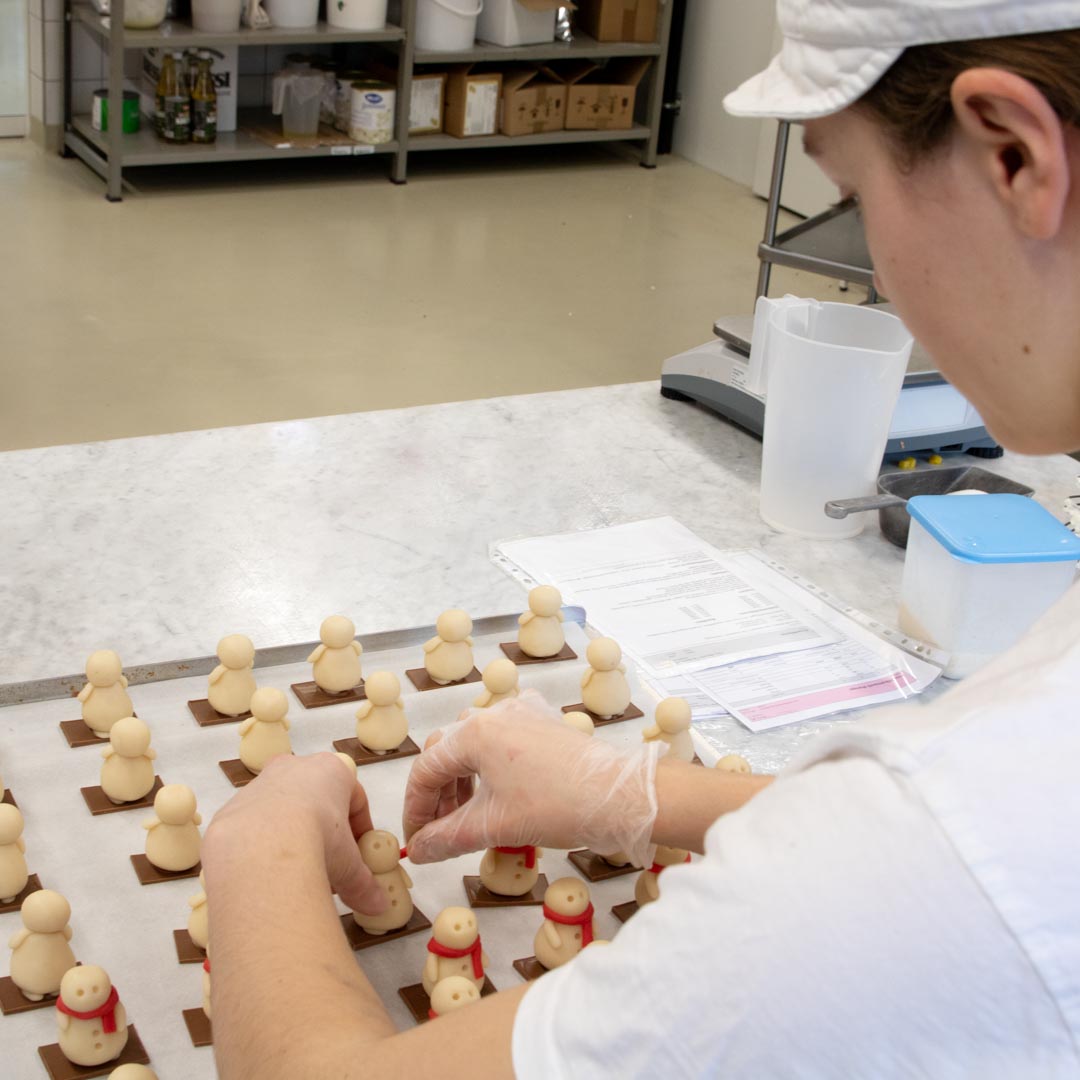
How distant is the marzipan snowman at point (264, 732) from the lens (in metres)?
1.23

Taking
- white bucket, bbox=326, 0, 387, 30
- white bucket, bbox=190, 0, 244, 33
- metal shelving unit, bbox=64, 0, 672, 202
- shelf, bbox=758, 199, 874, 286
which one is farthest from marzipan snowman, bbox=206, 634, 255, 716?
white bucket, bbox=326, 0, 387, 30

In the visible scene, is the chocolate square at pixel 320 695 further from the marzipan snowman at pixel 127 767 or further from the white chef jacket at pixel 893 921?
the white chef jacket at pixel 893 921

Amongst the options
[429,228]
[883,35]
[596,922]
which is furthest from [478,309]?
[883,35]

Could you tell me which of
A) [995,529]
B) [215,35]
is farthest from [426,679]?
[215,35]

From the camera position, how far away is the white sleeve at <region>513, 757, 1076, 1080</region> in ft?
1.91

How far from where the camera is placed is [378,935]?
3.58 ft

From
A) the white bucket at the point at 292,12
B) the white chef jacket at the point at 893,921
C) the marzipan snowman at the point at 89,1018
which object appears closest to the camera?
the white chef jacket at the point at 893,921

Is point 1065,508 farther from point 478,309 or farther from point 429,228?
point 429,228

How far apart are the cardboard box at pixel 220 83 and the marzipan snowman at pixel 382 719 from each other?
439cm

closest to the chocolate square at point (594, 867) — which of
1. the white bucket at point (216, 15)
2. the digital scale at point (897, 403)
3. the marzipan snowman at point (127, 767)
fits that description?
the marzipan snowman at point (127, 767)

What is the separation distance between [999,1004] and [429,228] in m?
4.69

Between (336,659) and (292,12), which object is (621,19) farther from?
(336,659)

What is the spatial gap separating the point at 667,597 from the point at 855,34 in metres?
1.00

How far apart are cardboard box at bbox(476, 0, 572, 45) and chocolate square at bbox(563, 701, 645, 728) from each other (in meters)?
4.41
